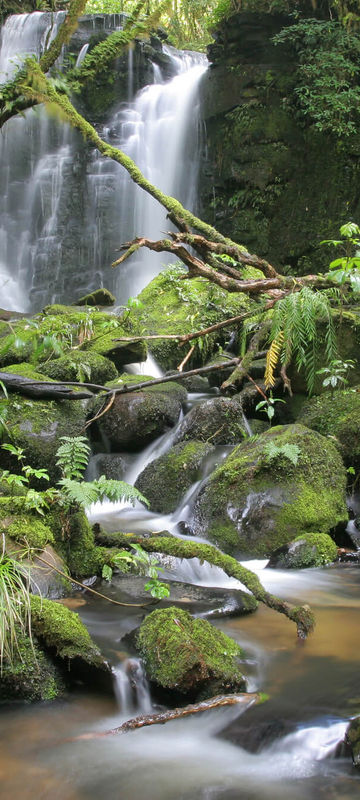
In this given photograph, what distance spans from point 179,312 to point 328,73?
7.85m

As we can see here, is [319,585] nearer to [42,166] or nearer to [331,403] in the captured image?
[331,403]

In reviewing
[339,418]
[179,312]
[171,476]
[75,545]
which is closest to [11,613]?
[75,545]

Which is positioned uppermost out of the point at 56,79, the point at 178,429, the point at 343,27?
the point at 343,27

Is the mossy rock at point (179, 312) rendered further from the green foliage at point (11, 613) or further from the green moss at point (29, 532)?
the green foliage at point (11, 613)

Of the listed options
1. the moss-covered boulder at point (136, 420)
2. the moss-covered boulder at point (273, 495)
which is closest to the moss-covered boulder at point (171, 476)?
the moss-covered boulder at point (273, 495)

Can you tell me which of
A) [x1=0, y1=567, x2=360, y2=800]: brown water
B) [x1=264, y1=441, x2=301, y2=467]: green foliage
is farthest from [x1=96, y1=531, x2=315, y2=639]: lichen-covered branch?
[x1=264, y1=441, x2=301, y2=467]: green foliage

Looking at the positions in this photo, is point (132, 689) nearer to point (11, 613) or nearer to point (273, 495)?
point (11, 613)

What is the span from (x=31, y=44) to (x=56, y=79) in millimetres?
15126

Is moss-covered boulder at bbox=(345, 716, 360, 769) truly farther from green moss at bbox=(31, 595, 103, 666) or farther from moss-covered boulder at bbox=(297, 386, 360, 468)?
moss-covered boulder at bbox=(297, 386, 360, 468)

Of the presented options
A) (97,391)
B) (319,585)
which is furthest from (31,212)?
(319,585)

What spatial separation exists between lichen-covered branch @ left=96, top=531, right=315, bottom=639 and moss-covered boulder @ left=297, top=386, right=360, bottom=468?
2502mm

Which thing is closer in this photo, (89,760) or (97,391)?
(89,760)

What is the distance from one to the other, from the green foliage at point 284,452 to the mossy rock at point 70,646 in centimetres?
268

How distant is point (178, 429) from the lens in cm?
688
